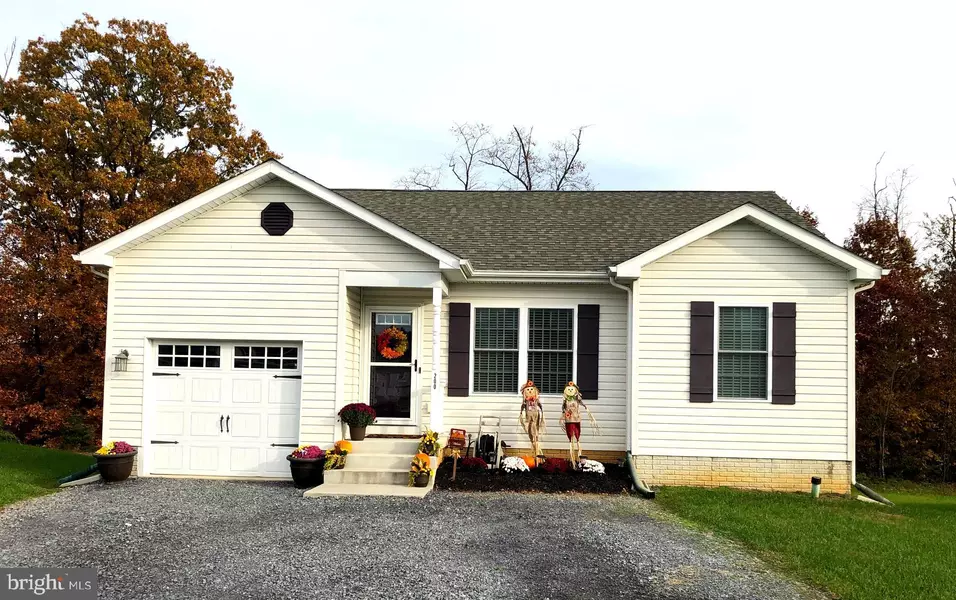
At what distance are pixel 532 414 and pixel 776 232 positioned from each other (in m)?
4.56

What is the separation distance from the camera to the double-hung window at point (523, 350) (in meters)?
11.4

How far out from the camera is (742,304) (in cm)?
1068

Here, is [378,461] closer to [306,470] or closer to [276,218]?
[306,470]

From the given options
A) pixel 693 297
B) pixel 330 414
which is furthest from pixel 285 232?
pixel 693 297

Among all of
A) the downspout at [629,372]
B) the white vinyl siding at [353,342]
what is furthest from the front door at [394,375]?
the downspout at [629,372]

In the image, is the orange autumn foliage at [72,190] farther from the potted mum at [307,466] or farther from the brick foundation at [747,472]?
the brick foundation at [747,472]

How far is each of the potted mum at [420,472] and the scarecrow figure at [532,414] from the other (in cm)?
186

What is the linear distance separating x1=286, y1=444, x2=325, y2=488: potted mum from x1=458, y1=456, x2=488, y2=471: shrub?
2.05 m

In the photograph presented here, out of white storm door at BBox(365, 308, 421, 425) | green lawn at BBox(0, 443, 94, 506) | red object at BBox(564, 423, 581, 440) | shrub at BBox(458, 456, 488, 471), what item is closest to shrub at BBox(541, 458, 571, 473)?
red object at BBox(564, 423, 581, 440)

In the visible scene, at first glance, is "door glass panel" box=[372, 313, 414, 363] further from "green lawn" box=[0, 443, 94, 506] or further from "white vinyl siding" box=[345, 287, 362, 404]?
"green lawn" box=[0, 443, 94, 506]

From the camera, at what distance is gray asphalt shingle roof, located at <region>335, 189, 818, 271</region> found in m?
11.8

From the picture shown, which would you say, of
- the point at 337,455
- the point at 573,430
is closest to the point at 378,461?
the point at 337,455

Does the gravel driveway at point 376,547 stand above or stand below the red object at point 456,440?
below

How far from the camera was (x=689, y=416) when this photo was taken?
10.6m
